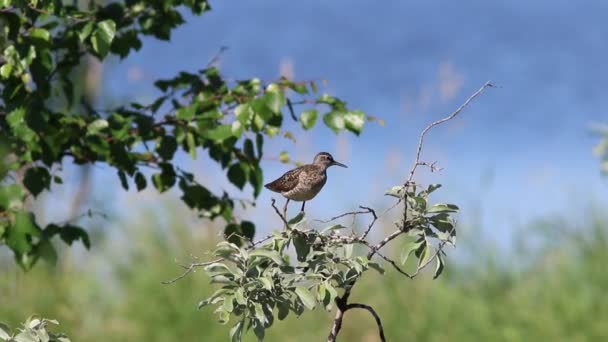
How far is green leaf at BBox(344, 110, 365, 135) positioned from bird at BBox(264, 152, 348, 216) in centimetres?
31

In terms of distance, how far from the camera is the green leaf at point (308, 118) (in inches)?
221

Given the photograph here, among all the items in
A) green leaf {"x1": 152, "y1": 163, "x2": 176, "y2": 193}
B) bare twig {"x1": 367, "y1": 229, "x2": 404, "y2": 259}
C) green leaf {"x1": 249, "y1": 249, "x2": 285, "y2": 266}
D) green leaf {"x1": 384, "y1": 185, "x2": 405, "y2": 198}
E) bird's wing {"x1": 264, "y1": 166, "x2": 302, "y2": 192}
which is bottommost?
green leaf {"x1": 249, "y1": 249, "x2": 285, "y2": 266}

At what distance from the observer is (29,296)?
10.1m

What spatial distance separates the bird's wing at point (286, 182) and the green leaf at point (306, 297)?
1.49 metres

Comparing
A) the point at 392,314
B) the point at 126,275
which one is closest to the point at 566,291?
the point at 392,314

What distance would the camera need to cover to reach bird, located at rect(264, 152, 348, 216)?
5.21m

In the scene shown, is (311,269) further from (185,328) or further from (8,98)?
(185,328)

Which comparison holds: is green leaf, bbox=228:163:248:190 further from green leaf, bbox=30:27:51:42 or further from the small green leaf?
green leaf, bbox=30:27:51:42

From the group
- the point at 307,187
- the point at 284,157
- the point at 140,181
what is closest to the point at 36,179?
the point at 140,181

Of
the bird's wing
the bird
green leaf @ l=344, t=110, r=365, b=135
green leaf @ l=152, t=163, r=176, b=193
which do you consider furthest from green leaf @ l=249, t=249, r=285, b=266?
green leaf @ l=152, t=163, r=176, b=193

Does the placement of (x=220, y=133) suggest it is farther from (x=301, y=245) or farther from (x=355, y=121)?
(x=301, y=245)

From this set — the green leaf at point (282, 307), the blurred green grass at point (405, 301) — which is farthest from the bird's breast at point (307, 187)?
the blurred green grass at point (405, 301)

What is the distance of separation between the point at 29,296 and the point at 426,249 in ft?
23.2

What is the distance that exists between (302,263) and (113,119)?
2629mm
